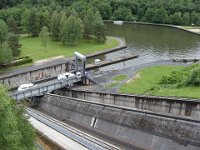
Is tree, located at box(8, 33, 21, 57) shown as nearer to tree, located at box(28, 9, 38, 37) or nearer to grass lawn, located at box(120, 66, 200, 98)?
tree, located at box(28, 9, 38, 37)

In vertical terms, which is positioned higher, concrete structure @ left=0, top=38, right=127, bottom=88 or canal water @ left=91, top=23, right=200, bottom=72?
canal water @ left=91, top=23, right=200, bottom=72

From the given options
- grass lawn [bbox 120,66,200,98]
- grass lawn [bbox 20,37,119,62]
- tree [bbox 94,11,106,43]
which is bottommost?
grass lawn [bbox 20,37,119,62]

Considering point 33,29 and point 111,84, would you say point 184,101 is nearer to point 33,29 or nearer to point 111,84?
point 111,84

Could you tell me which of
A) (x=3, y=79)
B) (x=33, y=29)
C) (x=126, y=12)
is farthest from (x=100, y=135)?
(x=126, y=12)

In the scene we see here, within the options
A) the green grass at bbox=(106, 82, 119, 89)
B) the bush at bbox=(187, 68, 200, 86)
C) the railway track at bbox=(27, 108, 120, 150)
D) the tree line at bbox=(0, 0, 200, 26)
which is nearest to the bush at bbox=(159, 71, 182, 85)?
the bush at bbox=(187, 68, 200, 86)

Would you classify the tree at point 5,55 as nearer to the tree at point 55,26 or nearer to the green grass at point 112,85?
the green grass at point 112,85

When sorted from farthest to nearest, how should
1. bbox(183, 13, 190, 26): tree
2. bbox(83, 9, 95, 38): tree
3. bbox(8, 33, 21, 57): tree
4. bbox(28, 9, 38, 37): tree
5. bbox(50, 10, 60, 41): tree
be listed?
bbox(183, 13, 190, 26): tree, bbox(28, 9, 38, 37): tree, bbox(50, 10, 60, 41): tree, bbox(83, 9, 95, 38): tree, bbox(8, 33, 21, 57): tree
